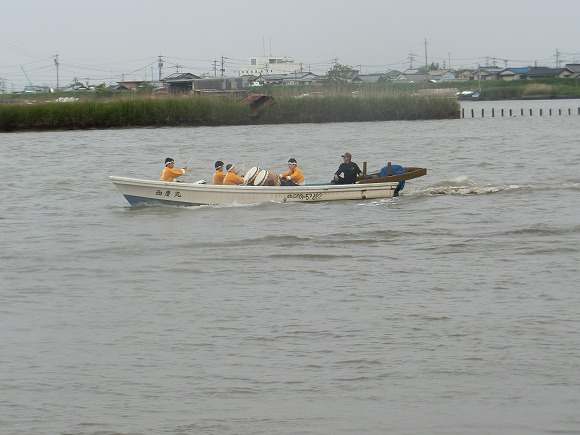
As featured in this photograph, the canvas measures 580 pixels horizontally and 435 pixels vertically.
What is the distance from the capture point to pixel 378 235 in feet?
63.8

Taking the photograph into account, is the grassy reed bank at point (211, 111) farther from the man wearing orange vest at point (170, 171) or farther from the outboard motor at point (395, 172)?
the outboard motor at point (395, 172)

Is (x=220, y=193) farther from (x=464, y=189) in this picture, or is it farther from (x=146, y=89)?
(x=146, y=89)

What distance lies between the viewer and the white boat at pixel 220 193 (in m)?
23.2

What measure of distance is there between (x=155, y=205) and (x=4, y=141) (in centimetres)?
2860

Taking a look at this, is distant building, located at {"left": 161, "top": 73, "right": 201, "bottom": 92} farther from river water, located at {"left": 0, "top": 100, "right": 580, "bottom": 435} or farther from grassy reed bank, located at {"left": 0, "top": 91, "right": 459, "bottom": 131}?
river water, located at {"left": 0, "top": 100, "right": 580, "bottom": 435}

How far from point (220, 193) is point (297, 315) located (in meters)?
10.9

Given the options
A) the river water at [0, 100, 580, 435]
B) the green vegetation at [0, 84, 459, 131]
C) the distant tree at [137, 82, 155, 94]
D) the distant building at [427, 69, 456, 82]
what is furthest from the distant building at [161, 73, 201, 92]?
the river water at [0, 100, 580, 435]

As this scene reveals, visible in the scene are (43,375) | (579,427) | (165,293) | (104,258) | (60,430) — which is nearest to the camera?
(579,427)

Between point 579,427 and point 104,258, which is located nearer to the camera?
point 579,427

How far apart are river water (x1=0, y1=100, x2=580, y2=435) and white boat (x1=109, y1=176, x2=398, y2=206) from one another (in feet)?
0.94

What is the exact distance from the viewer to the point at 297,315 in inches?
499

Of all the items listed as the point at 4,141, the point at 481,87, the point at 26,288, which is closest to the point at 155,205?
the point at 26,288

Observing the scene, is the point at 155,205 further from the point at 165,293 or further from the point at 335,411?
the point at 335,411

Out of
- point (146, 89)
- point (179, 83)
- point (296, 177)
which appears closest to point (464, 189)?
point (296, 177)
